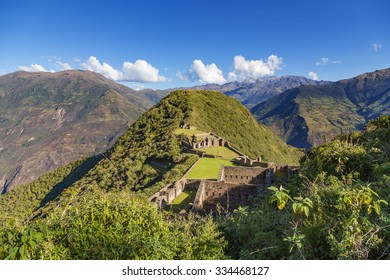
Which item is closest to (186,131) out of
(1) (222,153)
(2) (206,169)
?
(1) (222,153)

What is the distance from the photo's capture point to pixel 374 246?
4445mm

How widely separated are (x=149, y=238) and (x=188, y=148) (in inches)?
1483

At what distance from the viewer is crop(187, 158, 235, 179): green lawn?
25009mm

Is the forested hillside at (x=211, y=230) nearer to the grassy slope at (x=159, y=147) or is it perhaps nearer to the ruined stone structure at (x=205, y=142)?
the grassy slope at (x=159, y=147)

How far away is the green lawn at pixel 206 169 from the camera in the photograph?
985 inches

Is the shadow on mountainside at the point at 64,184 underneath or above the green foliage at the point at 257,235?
underneath

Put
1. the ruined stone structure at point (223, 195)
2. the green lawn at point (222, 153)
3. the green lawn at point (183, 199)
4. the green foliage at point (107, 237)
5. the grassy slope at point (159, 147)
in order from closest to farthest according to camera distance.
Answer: the green foliage at point (107, 237) → the ruined stone structure at point (223, 195) → the green lawn at point (183, 199) → the green lawn at point (222, 153) → the grassy slope at point (159, 147)

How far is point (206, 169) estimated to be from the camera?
28.0 m

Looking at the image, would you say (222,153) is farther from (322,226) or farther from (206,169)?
(322,226)

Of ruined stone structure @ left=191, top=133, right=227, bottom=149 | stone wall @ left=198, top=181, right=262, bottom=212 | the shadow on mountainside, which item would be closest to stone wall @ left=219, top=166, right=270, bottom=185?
stone wall @ left=198, top=181, right=262, bottom=212

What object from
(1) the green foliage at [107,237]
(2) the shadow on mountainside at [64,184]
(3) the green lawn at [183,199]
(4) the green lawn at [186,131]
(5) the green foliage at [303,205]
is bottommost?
(2) the shadow on mountainside at [64,184]

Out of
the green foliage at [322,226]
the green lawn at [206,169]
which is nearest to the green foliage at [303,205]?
the green foliage at [322,226]

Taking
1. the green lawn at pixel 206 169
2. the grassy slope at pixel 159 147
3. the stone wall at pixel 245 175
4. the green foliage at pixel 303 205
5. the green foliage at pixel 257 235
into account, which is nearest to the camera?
the green foliage at pixel 303 205

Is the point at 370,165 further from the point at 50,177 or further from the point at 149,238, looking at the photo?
the point at 50,177
